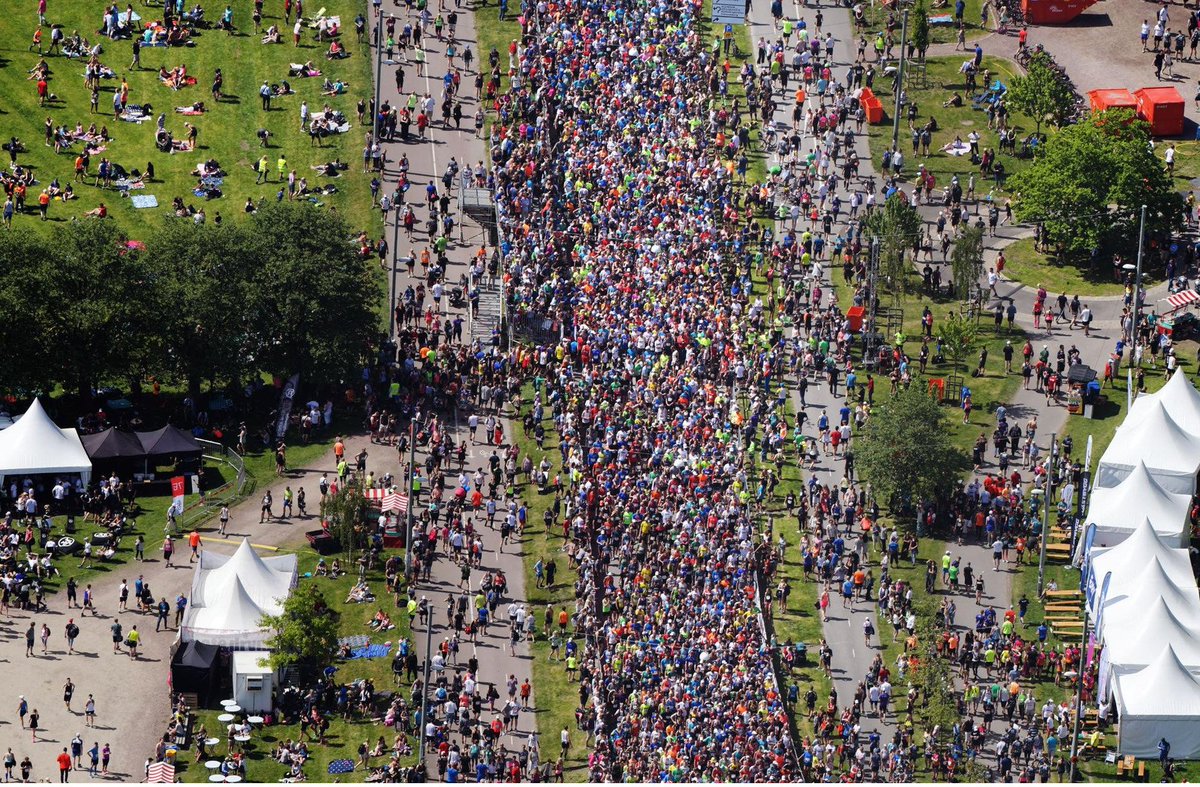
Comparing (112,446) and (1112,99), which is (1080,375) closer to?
(1112,99)

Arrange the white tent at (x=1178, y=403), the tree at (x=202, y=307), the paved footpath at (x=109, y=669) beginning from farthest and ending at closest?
1. the tree at (x=202, y=307)
2. the white tent at (x=1178, y=403)
3. the paved footpath at (x=109, y=669)

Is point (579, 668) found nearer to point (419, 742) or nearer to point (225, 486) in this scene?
point (419, 742)

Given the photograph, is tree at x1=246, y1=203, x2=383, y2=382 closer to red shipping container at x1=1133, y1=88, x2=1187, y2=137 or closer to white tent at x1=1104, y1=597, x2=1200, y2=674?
white tent at x1=1104, y1=597, x2=1200, y2=674

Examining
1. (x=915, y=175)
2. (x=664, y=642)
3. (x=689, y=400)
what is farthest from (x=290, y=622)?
(x=915, y=175)

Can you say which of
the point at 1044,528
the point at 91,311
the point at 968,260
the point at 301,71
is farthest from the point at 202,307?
the point at 1044,528

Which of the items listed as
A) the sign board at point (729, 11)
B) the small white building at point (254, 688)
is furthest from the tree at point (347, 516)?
A: the sign board at point (729, 11)

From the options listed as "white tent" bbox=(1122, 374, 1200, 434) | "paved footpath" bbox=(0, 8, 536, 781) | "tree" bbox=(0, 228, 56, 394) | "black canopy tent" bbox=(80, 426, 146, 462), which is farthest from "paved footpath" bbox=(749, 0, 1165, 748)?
"tree" bbox=(0, 228, 56, 394)

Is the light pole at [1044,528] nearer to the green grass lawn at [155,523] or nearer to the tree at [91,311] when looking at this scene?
the green grass lawn at [155,523]
